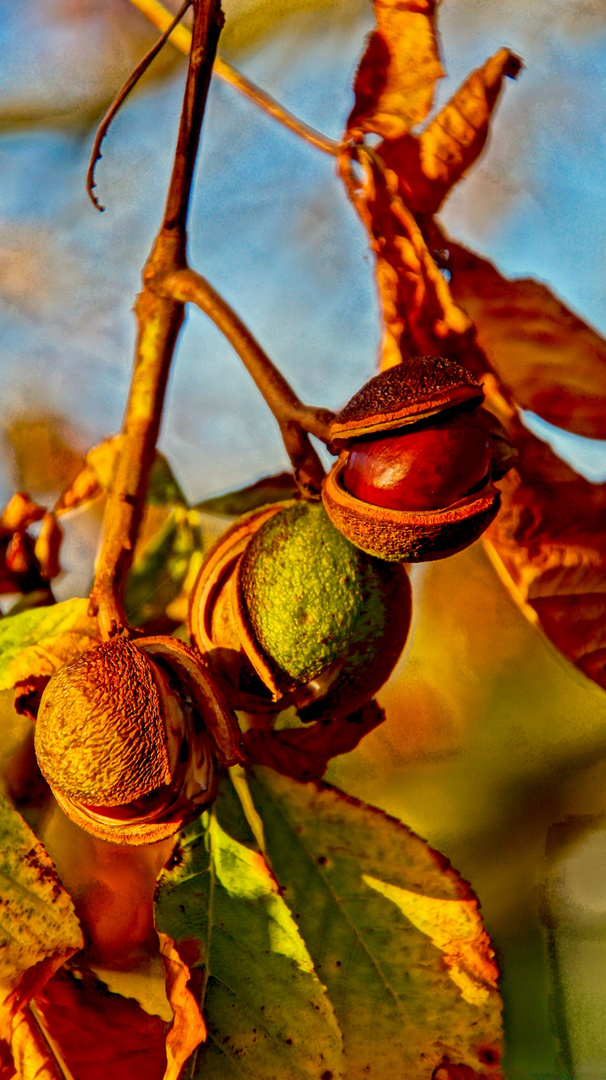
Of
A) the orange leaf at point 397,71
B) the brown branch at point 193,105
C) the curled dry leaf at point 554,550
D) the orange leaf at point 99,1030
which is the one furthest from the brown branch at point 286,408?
the orange leaf at point 99,1030

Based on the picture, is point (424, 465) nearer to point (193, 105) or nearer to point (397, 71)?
point (193, 105)

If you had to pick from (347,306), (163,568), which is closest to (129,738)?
(163,568)

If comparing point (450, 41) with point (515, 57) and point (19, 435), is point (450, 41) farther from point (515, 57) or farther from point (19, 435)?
point (19, 435)

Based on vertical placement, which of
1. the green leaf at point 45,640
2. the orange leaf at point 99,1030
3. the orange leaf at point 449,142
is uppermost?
the orange leaf at point 449,142

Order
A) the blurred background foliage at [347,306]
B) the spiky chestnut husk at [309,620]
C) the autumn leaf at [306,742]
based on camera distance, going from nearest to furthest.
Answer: the spiky chestnut husk at [309,620], the autumn leaf at [306,742], the blurred background foliage at [347,306]

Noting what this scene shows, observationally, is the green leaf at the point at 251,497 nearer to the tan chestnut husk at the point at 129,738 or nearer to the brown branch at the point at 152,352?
the brown branch at the point at 152,352

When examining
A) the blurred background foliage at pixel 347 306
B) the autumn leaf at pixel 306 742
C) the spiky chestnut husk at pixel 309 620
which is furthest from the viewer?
the blurred background foliage at pixel 347 306

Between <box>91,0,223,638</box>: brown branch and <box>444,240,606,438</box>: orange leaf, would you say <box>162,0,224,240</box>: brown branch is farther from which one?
<box>444,240,606,438</box>: orange leaf
